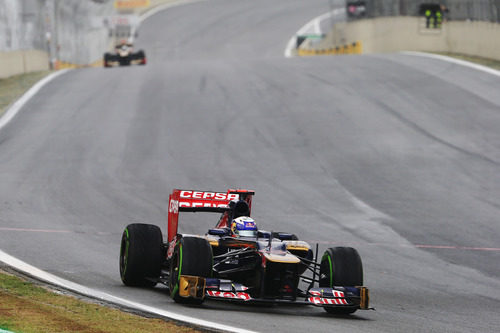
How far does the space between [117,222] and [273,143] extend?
29.1 feet

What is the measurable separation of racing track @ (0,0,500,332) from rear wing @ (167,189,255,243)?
3.74ft

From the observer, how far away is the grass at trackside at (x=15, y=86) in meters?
32.4

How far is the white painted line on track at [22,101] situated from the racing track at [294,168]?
0.34 meters

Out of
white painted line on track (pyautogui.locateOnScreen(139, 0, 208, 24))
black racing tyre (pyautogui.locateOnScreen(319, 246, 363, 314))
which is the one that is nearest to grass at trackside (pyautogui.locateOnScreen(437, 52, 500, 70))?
→ black racing tyre (pyautogui.locateOnScreen(319, 246, 363, 314))

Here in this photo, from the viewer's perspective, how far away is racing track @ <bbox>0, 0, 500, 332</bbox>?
1353 cm

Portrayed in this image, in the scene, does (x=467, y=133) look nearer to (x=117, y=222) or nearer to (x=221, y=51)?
(x=117, y=222)

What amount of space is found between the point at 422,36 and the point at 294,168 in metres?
21.6

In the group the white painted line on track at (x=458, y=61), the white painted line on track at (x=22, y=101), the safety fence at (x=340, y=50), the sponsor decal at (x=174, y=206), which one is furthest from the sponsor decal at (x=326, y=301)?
the safety fence at (x=340, y=50)

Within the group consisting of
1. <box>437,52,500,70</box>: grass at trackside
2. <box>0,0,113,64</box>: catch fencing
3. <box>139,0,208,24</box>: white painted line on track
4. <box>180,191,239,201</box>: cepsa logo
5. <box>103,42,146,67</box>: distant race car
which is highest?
<box>139,0,208,24</box>: white painted line on track

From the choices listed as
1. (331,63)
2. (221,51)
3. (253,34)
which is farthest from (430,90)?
(253,34)

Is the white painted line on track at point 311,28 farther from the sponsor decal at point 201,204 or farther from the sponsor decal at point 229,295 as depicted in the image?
the sponsor decal at point 229,295

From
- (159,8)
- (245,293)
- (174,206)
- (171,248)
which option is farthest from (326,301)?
(159,8)

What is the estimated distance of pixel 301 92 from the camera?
3275 centimetres

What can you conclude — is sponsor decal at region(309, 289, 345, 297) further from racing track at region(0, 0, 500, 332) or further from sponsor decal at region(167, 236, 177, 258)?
sponsor decal at region(167, 236, 177, 258)
